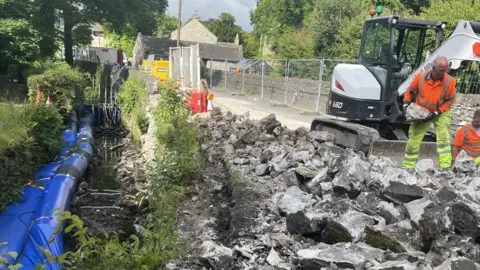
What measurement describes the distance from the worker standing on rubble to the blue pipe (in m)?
4.86

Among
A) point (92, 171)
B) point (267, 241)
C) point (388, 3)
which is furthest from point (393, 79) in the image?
point (388, 3)

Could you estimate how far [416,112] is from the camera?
6.26 meters

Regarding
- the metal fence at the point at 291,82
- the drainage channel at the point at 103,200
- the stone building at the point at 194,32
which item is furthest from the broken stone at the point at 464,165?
the stone building at the point at 194,32

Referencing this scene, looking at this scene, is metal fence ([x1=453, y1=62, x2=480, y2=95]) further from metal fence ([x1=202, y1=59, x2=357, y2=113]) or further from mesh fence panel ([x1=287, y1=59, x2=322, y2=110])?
mesh fence panel ([x1=287, y1=59, x2=322, y2=110])

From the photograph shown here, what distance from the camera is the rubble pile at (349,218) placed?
3.62 m

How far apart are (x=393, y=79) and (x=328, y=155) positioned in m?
2.25

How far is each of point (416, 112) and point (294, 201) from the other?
2.35 m

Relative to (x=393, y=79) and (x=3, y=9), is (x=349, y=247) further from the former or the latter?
(x=3, y=9)

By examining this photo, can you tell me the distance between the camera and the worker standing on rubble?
6156 mm

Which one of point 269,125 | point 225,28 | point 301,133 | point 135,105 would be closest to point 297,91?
point 135,105

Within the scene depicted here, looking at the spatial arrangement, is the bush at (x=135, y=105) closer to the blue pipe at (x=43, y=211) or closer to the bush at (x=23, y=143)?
the blue pipe at (x=43, y=211)

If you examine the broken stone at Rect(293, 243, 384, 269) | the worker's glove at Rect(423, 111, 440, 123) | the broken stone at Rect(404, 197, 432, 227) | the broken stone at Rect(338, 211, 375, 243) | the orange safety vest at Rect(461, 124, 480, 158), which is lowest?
the broken stone at Rect(293, 243, 384, 269)

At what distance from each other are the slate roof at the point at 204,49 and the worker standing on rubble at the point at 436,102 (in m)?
42.0

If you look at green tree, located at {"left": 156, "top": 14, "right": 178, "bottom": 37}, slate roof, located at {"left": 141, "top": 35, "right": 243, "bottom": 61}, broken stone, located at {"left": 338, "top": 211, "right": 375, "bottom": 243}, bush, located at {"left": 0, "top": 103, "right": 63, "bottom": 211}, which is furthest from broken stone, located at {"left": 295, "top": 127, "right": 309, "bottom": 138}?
green tree, located at {"left": 156, "top": 14, "right": 178, "bottom": 37}
